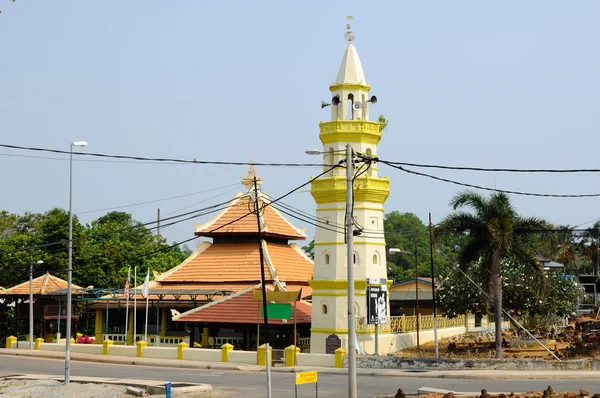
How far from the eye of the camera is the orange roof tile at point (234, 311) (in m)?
48.3

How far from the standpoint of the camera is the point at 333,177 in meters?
45.3

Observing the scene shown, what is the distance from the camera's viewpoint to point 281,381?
35656 mm

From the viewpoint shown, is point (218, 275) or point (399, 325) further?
point (218, 275)

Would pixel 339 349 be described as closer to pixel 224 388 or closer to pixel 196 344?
pixel 224 388

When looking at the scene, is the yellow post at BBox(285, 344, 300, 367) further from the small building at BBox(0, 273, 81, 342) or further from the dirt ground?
the small building at BBox(0, 273, 81, 342)

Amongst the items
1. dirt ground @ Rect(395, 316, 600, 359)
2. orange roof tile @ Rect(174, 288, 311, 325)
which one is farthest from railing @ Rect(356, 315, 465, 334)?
orange roof tile @ Rect(174, 288, 311, 325)

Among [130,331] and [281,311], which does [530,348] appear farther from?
[130,331]

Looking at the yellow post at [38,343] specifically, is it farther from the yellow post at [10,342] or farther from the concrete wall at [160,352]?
the concrete wall at [160,352]

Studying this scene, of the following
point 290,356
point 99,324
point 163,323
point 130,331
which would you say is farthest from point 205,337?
point 99,324

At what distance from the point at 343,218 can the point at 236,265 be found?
14.8 m

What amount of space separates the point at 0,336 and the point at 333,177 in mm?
33827

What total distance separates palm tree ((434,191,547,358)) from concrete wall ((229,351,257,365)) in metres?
11.7

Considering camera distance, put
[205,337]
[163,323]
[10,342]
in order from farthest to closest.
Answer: [10,342]
[163,323]
[205,337]

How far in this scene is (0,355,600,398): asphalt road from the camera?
3091 cm
